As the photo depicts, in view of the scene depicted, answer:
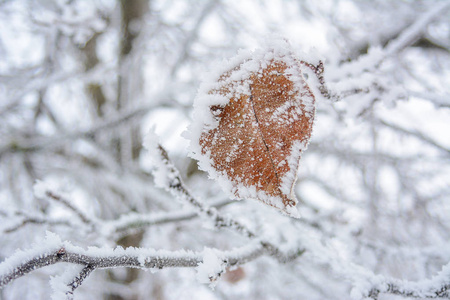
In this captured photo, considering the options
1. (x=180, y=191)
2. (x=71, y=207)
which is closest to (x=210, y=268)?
(x=180, y=191)

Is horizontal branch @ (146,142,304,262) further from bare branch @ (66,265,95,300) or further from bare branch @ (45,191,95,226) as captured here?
bare branch @ (45,191,95,226)

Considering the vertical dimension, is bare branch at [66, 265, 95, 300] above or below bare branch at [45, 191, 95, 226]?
below

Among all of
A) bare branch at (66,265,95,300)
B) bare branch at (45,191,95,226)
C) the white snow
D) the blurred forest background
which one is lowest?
bare branch at (66,265,95,300)

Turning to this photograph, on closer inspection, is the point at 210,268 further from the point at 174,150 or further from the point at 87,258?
the point at 174,150

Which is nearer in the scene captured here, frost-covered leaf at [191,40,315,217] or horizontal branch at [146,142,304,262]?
frost-covered leaf at [191,40,315,217]

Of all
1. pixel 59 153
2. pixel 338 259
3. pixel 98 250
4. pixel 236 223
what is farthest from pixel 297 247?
pixel 59 153

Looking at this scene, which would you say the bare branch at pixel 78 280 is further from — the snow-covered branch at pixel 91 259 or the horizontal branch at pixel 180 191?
the horizontal branch at pixel 180 191

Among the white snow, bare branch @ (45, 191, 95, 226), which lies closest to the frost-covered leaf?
the white snow

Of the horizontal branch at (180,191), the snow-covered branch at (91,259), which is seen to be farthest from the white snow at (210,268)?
the horizontal branch at (180,191)
